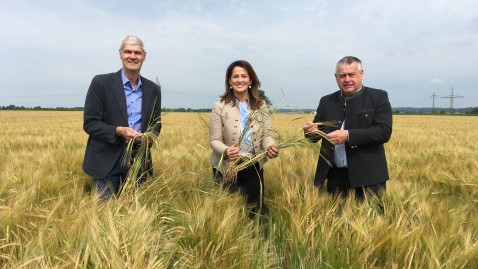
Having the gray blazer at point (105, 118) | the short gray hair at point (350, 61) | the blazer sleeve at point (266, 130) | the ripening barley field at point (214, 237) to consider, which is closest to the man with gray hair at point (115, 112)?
the gray blazer at point (105, 118)

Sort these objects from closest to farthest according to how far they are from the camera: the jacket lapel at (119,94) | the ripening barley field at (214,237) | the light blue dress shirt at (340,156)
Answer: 1. the ripening barley field at (214,237)
2. the jacket lapel at (119,94)
3. the light blue dress shirt at (340,156)

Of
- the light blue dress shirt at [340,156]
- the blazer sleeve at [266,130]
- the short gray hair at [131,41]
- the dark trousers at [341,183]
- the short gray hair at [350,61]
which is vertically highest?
the short gray hair at [131,41]

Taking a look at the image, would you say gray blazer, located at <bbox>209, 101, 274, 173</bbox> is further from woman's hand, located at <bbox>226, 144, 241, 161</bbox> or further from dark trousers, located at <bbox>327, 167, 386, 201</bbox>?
dark trousers, located at <bbox>327, 167, 386, 201</bbox>

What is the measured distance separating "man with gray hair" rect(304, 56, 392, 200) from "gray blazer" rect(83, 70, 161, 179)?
1420 mm

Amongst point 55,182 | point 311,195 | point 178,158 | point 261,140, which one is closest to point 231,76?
point 261,140

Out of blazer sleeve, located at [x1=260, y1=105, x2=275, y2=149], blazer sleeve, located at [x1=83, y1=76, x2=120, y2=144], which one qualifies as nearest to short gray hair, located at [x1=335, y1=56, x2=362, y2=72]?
blazer sleeve, located at [x1=260, y1=105, x2=275, y2=149]

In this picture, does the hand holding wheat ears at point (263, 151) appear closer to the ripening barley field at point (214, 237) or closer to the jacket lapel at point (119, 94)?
the ripening barley field at point (214, 237)

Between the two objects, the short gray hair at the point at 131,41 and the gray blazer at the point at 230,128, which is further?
the gray blazer at the point at 230,128

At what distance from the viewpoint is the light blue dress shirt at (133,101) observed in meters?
2.63

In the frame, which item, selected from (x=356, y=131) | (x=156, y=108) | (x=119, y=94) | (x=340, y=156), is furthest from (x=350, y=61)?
(x=119, y=94)

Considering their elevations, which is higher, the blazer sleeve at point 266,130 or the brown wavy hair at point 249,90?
the brown wavy hair at point 249,90

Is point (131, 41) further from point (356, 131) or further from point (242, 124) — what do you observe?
point (356, 131)

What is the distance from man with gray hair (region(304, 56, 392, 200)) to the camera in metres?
2.45

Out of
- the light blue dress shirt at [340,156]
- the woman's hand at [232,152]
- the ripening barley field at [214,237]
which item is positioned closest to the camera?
the ripening barley field at [214,237]
